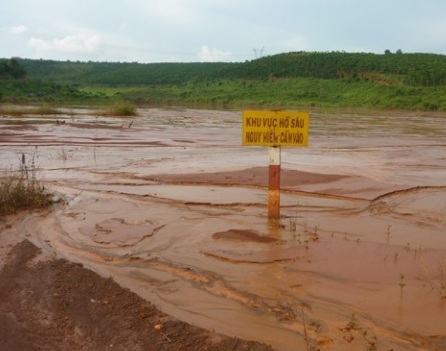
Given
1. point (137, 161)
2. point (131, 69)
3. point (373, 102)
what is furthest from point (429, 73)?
point (131, 69)

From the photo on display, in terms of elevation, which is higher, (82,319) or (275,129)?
(275,129)

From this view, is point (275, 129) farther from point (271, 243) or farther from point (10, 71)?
point (10, 71)

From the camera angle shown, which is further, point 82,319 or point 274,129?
point 274,129

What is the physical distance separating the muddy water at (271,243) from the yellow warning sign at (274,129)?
1.12 m

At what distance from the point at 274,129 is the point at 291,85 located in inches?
3108

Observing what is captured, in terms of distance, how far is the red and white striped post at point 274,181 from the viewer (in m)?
6.27

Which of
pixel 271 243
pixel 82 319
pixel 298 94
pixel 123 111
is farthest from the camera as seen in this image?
pixel 298 94

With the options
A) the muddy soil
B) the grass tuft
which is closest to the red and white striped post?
the muddy soil

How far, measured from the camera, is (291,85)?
82938 millimetres

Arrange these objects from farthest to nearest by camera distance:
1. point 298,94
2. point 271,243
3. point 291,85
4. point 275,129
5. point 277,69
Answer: point 277,69, point 291,85, point 298,94, point 275,129, point 271,243

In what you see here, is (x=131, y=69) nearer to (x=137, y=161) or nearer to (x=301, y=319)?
(x=137, y=161)

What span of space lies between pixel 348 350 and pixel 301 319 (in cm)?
54

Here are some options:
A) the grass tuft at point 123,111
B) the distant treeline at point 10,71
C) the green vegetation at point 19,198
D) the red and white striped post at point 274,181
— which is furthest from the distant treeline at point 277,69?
the green vegetation at point 19,198

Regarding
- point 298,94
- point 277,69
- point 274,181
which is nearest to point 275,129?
point 274,181
